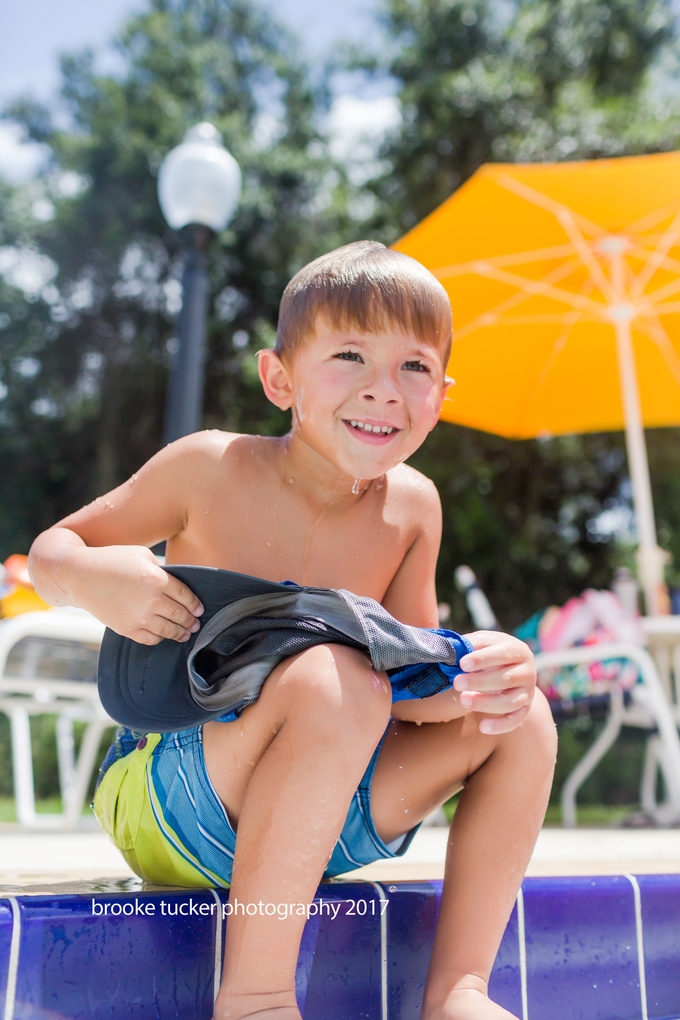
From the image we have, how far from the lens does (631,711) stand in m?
3.79

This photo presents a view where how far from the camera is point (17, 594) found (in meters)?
3.15

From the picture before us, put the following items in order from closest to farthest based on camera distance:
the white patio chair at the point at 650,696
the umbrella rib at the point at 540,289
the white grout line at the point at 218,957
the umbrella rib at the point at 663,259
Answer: the white grout line at the point at 218,957
the white patio chair at the point at 650,696
the umbrella rib at the point at 663,259
the umbrella rib at the point at 540,289

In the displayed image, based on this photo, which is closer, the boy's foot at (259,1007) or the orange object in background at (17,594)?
the boy's foot at (259,1007)

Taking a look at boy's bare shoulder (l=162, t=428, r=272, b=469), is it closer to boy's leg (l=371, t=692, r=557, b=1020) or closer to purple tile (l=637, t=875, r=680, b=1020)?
boy's leg (l=371, t=692, r=557, b=1020)

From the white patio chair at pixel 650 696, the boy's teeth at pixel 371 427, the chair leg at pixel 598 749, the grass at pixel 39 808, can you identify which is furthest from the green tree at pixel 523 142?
the boy's teeth at pixel 371 427

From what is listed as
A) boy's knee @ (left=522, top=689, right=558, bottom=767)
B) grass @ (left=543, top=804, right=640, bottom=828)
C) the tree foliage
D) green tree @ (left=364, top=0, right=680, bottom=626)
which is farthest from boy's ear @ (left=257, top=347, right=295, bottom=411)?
the tree foliage

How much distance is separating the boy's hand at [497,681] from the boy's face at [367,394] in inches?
11.3

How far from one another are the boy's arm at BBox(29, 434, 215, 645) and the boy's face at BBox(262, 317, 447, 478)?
0.62 feet

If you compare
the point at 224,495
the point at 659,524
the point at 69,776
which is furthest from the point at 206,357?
the point at 224,495

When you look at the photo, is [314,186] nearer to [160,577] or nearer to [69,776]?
[69,776]

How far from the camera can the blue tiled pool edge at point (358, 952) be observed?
93 centimetres

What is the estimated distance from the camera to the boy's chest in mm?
1195

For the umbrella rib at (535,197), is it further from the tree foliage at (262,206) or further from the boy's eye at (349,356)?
the tree foliage at (262,206)

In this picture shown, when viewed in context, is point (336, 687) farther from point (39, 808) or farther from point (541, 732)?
point (39, 808)
